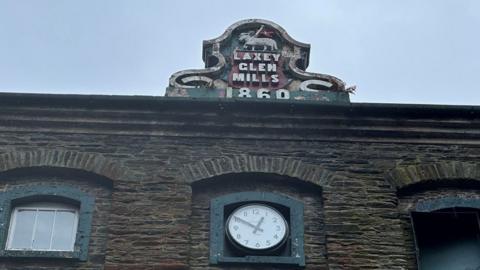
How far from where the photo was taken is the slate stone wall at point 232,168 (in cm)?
1094

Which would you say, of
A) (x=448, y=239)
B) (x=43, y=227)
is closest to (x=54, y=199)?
(x=43, y=227)

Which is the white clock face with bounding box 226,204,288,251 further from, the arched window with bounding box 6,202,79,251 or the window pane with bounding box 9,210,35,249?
the window pane with bounding box 9,210,35,249

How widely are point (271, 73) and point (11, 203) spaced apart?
467cm

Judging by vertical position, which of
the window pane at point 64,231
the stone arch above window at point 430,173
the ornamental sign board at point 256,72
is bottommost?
the window pane at point 64,231

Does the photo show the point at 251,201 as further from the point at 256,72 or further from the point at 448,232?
the point at 448,232

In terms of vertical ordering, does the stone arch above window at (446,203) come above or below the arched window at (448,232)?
above

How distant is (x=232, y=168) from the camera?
11812 mm

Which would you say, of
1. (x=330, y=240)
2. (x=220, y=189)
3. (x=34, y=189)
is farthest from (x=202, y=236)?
(x=34, y=189)

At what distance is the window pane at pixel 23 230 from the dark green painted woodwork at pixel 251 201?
249cm

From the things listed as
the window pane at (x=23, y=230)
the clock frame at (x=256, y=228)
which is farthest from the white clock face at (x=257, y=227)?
the window pane at (x=23, y=230)

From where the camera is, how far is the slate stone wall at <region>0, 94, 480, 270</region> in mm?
10938

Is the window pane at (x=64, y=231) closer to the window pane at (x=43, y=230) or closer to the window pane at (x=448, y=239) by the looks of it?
the window pane at (x=43, y=230)

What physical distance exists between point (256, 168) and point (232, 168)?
35 cm

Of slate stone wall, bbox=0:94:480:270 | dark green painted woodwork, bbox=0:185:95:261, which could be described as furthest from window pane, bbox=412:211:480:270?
dark green painted woodwork, bbox=0:185:95:261
